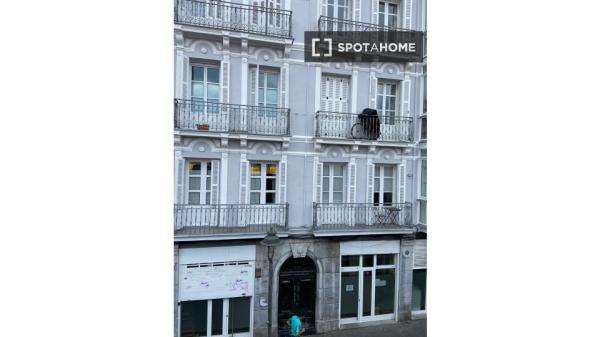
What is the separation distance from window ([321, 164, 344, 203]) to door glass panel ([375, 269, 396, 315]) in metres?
0.79

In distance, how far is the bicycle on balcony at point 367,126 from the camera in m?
2.69

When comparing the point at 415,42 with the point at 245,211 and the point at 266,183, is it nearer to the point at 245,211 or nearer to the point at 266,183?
the point at 266,183

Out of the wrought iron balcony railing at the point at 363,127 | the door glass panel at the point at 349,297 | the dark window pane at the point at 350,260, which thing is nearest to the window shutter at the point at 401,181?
the wrought iron balcony railing at the point at 363,127

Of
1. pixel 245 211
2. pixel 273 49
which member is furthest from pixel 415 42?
pixel 245 211

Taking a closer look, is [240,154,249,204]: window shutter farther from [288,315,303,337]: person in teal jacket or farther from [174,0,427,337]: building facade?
[288,315,303,337]: person in teal jacket

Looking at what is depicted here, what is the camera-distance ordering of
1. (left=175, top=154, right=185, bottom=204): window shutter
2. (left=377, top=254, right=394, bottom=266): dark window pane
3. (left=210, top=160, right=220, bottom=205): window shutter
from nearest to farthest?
(left=175, top=154, right=185, bottom=204): window shutter
(left=210, top=160, right=220, bottom=205): window shutter
(left=377, top=254, right=394, bottom=266): dark window pane

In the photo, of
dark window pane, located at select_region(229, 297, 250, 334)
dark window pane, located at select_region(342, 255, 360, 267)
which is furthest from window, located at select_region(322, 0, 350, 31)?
dark window pane, located at select_region(229, 297, 250, 334)

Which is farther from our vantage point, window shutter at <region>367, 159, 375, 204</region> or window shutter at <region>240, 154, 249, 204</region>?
window shutter at <region>367, 159, 375, 204</region>

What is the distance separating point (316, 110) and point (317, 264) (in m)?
1.37

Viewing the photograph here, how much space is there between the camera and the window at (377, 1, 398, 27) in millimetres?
2688

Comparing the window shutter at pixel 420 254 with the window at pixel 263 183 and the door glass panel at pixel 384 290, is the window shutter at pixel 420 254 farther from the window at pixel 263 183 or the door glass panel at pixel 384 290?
the window at pixel 263 183

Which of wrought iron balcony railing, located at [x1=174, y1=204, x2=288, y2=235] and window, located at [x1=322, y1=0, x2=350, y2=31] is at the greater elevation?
window, located at [x1=322, y1=0, x2=350, y2=31]

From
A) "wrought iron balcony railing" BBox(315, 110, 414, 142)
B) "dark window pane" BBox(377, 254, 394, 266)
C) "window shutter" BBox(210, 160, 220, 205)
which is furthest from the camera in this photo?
"dark window pane" BBox(377, 254, 394, 266)

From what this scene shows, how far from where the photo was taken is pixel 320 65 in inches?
104
